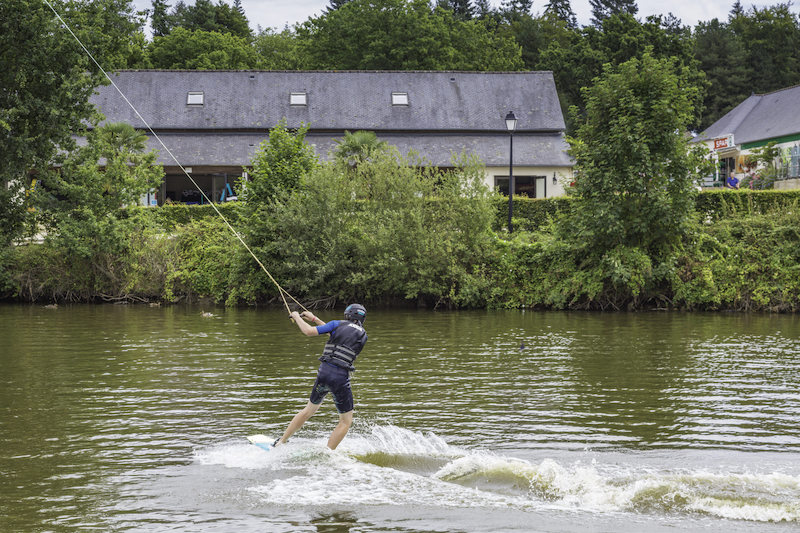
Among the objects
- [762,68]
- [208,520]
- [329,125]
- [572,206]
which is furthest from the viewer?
[762,68]

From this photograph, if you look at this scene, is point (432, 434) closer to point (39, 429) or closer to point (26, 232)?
point (39, 429)

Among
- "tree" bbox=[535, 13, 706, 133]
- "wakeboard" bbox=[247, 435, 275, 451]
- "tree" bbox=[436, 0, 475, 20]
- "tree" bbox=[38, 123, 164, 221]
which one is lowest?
"wakeboard" bbox=[247, 435, 275, 451]

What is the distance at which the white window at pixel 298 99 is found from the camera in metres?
54.9

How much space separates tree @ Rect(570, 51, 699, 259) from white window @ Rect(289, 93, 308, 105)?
26.7m

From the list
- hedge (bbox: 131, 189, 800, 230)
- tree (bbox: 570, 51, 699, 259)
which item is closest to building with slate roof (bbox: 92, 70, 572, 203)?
hedge (bbox: 131, 189, 800, 230)

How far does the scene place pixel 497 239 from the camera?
31844 millimetres

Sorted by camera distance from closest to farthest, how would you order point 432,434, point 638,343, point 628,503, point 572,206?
point 628,503 < point 432,434 < point 638,343 < point 572,206

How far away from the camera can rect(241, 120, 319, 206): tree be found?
33094 millimetres

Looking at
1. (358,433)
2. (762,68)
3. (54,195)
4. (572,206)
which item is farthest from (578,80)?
(358,433)

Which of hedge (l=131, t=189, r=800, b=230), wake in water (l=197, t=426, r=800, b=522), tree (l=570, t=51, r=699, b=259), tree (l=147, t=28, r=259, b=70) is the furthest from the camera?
tree (l=147, t=28, r=259, b=70)

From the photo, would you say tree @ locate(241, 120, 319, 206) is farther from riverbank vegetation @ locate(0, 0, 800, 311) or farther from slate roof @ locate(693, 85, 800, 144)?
slate roof @ locate(693, 85, 800, 144)

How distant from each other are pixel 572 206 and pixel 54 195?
746 inches

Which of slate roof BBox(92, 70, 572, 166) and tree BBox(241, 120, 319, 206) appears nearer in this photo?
tree BBox(241, 120, 319, 206)

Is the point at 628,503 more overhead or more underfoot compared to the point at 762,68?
more underfoot
